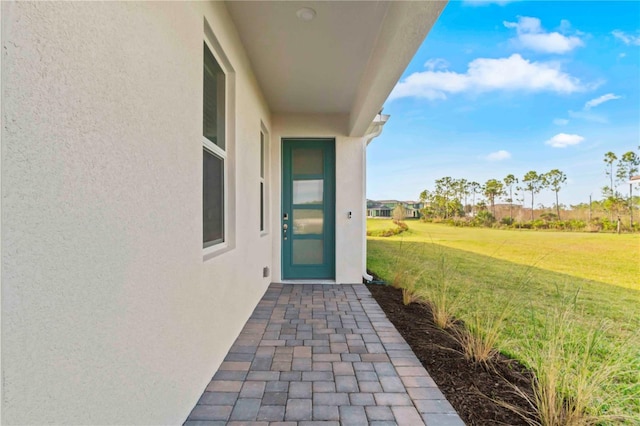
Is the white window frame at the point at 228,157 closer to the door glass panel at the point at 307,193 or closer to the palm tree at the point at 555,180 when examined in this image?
the door glass panel at the point at 307,193

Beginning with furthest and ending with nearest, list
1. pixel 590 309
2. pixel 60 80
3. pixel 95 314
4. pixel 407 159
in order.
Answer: pixel 407 159 < pixel 590 309 < pixel 95 314 < pixel 60 80

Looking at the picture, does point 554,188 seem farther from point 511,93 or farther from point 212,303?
point 212,303

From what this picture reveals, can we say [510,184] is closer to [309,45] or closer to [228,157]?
[309,45]

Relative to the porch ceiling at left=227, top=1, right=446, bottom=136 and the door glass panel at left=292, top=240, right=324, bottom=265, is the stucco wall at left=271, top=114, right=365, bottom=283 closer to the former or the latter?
the door glass panel at left=292, top=240, right=324, bottom=265

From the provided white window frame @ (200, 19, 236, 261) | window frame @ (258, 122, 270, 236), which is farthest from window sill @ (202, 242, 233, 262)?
window frame @ (258, 122, 270, 236)

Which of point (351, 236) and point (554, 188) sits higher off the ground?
point (554, 188)

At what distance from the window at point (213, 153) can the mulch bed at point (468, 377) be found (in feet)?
6.92

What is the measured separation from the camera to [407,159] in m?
13.0

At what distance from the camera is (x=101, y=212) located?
1.03 metres

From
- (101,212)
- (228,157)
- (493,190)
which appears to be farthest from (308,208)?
(493,190)

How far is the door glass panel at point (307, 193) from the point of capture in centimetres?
536

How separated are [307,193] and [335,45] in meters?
2.70

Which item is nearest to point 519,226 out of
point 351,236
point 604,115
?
point 604,115

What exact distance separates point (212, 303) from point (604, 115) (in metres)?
6.97
